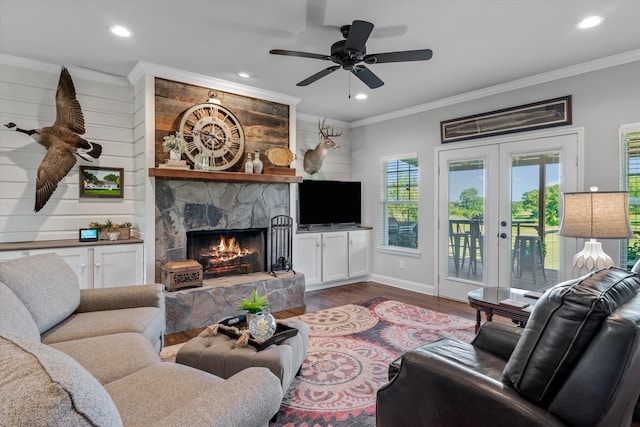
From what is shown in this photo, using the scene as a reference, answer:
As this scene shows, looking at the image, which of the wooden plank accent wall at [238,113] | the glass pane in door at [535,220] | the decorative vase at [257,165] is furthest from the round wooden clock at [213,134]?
the glass pane in door at [535,220]

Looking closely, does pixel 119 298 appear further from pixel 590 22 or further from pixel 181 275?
pixel 590 22

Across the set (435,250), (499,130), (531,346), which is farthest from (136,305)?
(499,130)

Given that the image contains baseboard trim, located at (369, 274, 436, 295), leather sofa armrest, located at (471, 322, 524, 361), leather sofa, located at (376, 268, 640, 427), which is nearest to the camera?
leather sofa, located at (376, 268, 640, 427)

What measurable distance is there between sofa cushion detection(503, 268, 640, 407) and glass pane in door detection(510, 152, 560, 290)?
2914 mm

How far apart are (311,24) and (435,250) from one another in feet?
11.2

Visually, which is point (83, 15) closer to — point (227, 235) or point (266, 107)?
point (266, 107)

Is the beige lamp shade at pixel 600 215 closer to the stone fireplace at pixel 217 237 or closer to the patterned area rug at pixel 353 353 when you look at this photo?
the patterned area rug at pixel 353 353

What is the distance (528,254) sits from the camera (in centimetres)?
405

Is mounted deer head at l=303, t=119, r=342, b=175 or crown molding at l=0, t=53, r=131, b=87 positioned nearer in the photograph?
crown molding at l=0, t=53, r=131, b=87

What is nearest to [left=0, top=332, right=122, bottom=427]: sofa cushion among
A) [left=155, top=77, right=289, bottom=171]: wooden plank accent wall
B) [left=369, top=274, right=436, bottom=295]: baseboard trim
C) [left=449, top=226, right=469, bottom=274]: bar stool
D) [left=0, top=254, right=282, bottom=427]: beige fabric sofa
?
[left=0, top=254, right=282, bottom=427]: beige fabric sofa

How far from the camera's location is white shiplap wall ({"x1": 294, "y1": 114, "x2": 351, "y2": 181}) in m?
5.54

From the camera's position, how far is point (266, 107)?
4.55m

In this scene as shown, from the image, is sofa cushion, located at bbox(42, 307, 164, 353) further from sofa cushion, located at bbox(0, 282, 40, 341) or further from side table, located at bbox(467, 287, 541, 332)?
side table, located at bbox(467, 287, 541, 332)

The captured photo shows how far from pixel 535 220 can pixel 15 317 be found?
456 centimetres
